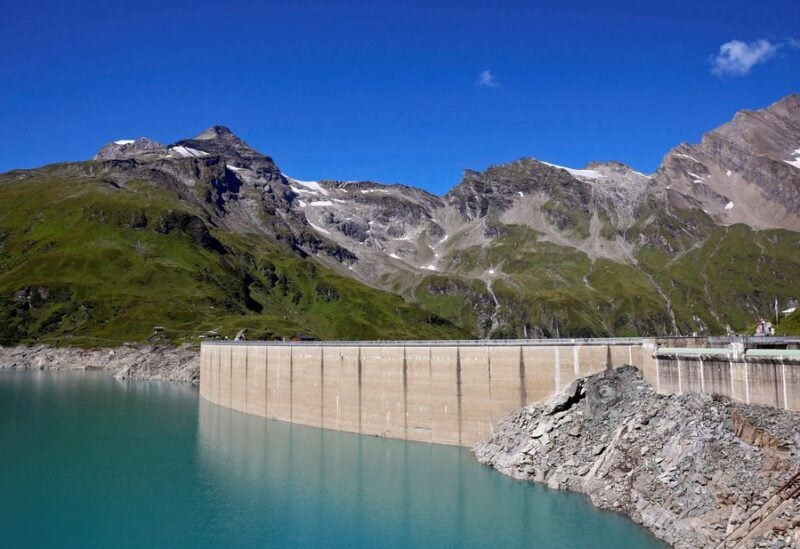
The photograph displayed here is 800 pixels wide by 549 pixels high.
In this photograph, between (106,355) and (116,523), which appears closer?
(116,523)

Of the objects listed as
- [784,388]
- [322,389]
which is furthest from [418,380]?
[784,388]

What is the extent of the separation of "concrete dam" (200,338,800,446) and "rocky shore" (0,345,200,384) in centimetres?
6709

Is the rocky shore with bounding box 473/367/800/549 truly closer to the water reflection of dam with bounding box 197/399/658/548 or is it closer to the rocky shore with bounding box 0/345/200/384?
the water reflection of dam with bounding box 197/399/658/548

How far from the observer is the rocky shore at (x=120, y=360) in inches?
6294

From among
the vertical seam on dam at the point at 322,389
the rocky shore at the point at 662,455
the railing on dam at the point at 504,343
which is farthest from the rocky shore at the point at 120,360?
the rocky shore at the point at 662,455

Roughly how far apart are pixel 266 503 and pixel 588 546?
26.0 metres

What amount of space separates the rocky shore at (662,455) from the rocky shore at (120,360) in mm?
114322

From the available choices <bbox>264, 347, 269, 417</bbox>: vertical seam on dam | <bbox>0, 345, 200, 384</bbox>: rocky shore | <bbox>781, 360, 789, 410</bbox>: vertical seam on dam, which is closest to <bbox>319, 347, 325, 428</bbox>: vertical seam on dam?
<bbox>264, 347, 269, 417</bbox>: vertical seam on dam

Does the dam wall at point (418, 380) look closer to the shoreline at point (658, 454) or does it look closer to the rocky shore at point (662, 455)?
the shoreline at point (658, 454)

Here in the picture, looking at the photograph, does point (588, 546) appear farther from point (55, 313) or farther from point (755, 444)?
point (55, 313)

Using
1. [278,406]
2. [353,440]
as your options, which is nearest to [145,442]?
[278,406]

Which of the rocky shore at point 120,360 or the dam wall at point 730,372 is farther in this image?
the rocky shore at point 120,360

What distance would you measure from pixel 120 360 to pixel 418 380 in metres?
122

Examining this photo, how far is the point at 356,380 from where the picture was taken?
79250mm
